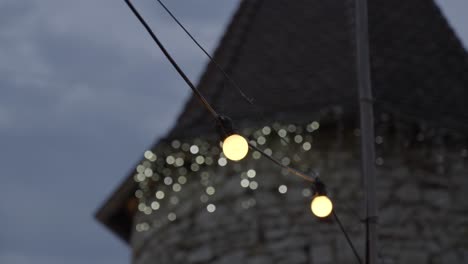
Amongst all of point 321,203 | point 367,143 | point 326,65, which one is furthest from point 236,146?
point 326,65

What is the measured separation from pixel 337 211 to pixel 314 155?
0.56 meters

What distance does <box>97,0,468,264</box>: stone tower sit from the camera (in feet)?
23.2

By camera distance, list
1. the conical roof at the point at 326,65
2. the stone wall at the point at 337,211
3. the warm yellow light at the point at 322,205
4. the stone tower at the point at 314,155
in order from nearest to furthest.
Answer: the warm yellow light at the point at 322,205 → the stone wall at the point at 337,211 → the stone tower at the point at 314,155 → the conical roof at the point at 326,65

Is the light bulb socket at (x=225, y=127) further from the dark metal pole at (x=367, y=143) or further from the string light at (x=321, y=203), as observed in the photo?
the dark metal pole at (x=367, y=143)

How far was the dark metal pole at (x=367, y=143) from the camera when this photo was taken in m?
4.99

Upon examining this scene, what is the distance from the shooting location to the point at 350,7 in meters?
8.43

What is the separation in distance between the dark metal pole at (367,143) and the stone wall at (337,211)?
71.2 inches

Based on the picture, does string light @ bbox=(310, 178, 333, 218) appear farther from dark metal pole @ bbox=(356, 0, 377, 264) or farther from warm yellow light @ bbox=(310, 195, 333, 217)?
dark metal pole @ bbox=(356, 0, 377, 264)

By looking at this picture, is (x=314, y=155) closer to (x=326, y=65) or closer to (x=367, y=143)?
(x=326, y=65)

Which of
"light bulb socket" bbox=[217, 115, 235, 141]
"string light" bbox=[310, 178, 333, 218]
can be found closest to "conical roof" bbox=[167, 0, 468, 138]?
"string light" bbox=[310, 178, 333, 218]

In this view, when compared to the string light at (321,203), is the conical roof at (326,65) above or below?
below

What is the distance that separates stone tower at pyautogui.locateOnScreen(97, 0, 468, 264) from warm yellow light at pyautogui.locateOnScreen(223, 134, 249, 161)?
2.91 m

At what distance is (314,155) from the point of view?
7430mm

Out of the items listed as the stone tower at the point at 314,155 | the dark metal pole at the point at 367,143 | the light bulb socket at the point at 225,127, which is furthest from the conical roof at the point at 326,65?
the light bulb socket at the point at 225,127
